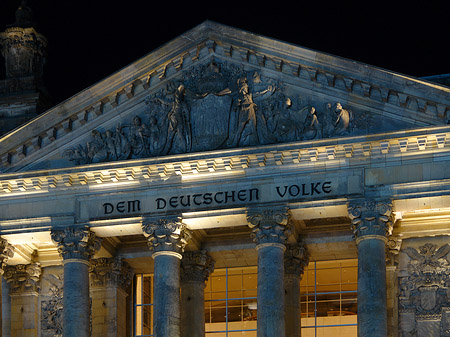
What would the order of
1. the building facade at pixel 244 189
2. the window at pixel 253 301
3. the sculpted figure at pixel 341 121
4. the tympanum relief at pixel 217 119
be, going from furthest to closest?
the window at pixel 253 301 → the tympanum relief at pixel 217 119 → the sculpted figure at pixel 341 121 → the building facade at pixel 244 189

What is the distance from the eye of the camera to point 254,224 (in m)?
52.6

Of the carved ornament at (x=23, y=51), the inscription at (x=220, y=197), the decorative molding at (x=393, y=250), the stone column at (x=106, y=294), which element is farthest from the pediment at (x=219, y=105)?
the carved ornament at (x=23, y=51)

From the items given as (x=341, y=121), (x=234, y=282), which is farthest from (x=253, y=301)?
(x=341, y=121)

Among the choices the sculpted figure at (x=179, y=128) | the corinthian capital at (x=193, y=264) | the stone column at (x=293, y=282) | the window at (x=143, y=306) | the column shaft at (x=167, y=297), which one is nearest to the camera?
the column shaft at (x=167, y=297)

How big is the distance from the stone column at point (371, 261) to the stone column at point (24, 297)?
1559cm

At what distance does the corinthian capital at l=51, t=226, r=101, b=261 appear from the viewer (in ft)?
179

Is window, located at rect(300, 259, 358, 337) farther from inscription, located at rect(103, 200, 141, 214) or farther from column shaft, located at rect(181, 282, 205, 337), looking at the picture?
inscription, located at rect(103, 200, 141, 214)

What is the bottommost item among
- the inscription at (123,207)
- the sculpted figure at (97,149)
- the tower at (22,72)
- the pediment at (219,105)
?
the inscription at (123,207)

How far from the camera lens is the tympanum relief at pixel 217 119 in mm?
52781

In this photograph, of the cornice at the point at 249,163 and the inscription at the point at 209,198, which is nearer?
the cornice at the point at 249,163

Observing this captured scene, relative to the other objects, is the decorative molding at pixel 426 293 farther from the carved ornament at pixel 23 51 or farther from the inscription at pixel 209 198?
the carved ornament at pixel 23 51

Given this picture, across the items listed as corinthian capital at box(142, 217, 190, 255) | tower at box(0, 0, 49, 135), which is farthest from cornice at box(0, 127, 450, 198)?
tower at box(0, 0, 49, 135)

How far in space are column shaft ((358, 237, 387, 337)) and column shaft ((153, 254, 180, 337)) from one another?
7.54 metres

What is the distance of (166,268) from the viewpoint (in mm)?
53281
